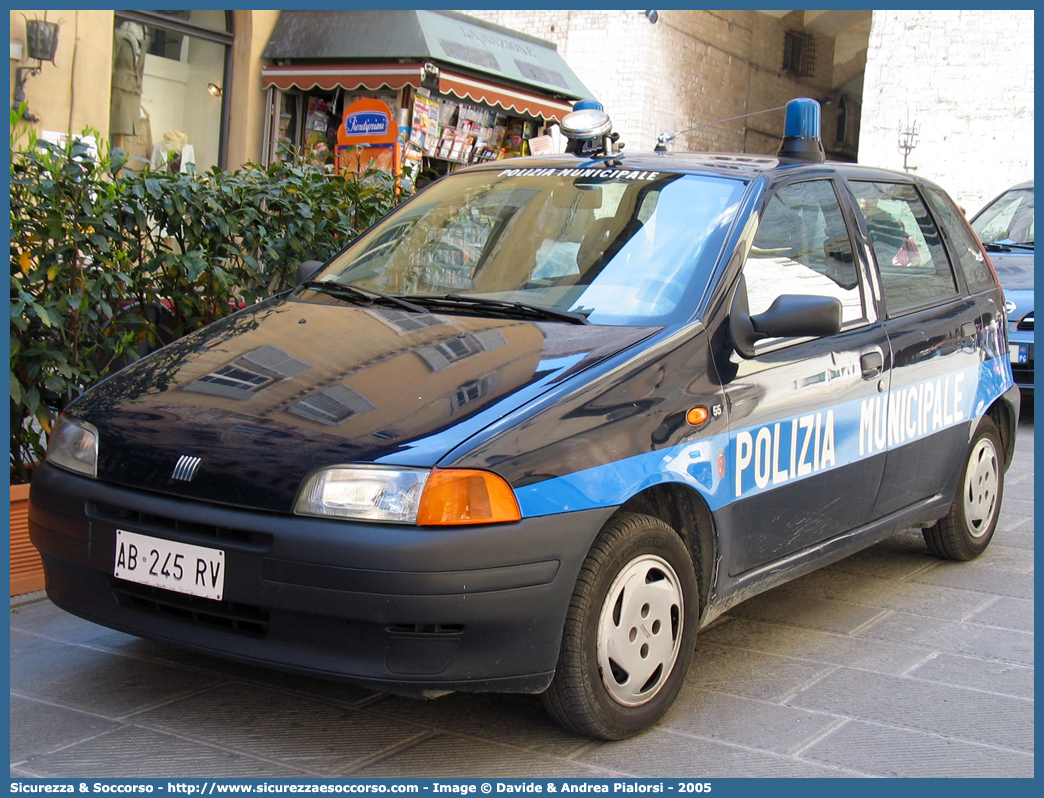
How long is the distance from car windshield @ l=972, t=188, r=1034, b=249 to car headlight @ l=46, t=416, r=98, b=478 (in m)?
9.22

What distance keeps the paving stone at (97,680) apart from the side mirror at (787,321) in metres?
1.98

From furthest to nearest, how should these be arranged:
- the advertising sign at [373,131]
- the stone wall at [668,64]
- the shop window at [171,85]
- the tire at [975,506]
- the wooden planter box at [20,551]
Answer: the stone wall at [668,64], the advertising sign at [373,131], the shop window at [171,85], the tire at [975,506], the wooden planter box at [20,551]

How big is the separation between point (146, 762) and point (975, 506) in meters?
3.83

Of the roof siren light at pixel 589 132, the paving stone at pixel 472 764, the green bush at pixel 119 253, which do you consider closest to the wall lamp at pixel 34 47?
the green bush at pixel 119 253

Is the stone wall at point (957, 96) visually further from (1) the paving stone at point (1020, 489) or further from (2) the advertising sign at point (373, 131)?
(1) the paving stone at point (1020, 489)

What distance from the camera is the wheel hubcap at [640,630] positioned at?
126 inches

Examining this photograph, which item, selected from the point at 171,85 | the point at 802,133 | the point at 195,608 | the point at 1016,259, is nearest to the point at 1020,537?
the point at 802,133

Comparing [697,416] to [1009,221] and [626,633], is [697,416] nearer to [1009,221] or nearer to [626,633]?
[626,633]

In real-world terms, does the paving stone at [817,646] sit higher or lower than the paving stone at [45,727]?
higher

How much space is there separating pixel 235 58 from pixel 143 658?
927 cm

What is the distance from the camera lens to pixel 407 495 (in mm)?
2873

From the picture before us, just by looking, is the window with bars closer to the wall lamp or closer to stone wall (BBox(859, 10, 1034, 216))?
stone wall (BBox(859, 10, 1034, 216))

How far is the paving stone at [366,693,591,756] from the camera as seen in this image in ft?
10.9

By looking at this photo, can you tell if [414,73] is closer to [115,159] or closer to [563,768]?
[115,159]
